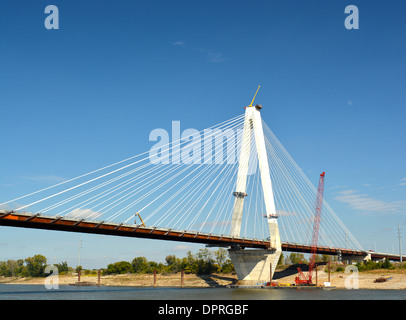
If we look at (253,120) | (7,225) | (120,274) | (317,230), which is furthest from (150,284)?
(7,225)

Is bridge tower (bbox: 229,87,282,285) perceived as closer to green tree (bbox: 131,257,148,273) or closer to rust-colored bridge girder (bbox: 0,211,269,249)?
rust-colored bridge girder (bbox: 0,211,269,249)

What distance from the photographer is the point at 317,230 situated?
115188mm

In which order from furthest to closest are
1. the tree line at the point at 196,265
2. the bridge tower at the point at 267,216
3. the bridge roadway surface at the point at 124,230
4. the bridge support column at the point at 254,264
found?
the tree line at the point at 196,265
the bridge support column at the point at 254,264
the bridge tower at the point at 267,216
the bridge roadway surface at the point at 124,230

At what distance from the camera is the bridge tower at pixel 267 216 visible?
315ft

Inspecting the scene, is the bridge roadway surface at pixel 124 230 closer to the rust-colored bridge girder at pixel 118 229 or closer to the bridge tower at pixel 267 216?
the rust-colored bridge girder at pixel 118 229

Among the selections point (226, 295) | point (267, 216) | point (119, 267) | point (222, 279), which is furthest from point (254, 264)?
point (119, 267)

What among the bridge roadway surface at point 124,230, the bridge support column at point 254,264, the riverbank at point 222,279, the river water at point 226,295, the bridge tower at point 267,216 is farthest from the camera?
the riverbank at point 222,279

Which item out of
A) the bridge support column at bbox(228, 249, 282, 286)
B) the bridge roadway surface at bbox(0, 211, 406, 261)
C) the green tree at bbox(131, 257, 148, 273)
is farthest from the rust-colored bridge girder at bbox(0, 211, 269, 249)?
the green tree at bbox(131, 257, 148, 273)

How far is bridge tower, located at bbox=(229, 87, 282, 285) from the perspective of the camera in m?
96.0

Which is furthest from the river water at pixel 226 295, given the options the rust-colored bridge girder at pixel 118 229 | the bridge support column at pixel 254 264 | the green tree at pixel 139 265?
the green tree at pixel 139 265

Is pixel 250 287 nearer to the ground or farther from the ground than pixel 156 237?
nearer to the ground

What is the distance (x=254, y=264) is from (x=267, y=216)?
1505 cm
